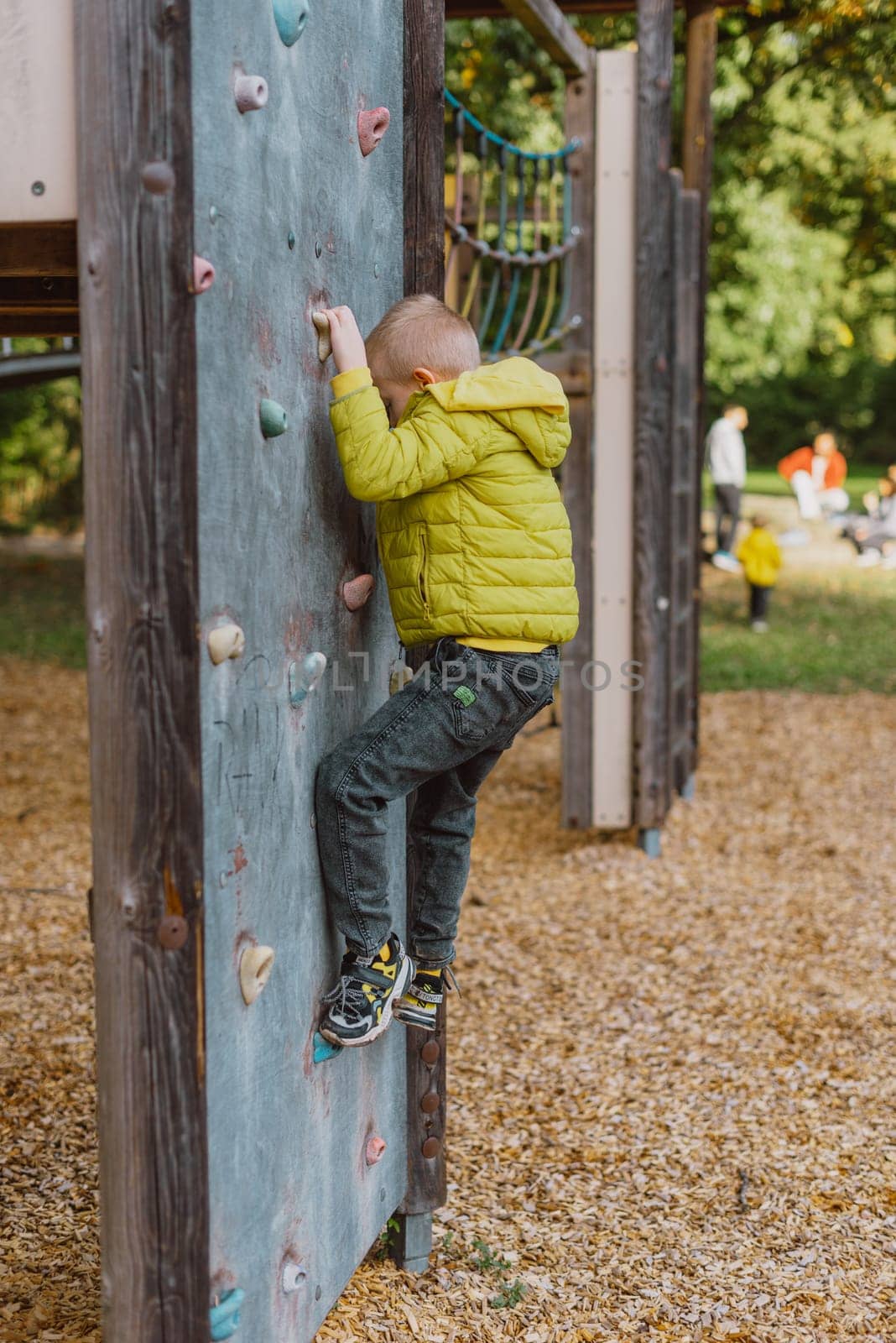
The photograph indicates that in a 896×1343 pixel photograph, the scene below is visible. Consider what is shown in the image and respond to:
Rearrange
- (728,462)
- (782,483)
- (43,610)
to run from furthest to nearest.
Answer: (782,483)
(728,462)
(43,610)

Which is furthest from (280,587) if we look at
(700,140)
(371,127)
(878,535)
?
(878,535)

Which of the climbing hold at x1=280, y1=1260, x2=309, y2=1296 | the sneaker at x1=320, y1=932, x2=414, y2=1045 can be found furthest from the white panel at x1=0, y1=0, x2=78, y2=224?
the climbing hold at x1=280, y1=1260, x2=309, y2=1296

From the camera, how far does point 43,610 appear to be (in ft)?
45.4

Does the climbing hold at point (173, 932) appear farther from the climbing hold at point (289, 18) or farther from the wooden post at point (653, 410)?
the wooden post at point (653, 410)

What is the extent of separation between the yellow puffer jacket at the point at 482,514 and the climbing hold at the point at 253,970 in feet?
2.27

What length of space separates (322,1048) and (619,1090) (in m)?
1.80

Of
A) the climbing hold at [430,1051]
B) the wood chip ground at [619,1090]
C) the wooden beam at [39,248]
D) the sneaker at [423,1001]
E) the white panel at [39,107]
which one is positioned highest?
the white panel at [39,107]

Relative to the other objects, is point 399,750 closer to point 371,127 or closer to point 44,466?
point 371,127

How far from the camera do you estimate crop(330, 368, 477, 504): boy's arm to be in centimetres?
230

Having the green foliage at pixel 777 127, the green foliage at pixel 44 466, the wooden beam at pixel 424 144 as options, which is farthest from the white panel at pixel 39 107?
the green foliage at pixel 44 466

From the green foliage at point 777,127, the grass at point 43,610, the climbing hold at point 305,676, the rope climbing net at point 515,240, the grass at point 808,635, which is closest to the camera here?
the climbing hold at point 305,676

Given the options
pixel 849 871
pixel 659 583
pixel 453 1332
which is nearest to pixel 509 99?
pixel 659 583

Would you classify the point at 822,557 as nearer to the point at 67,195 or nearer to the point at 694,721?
the point at 694,721

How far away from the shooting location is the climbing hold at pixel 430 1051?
2.95m
